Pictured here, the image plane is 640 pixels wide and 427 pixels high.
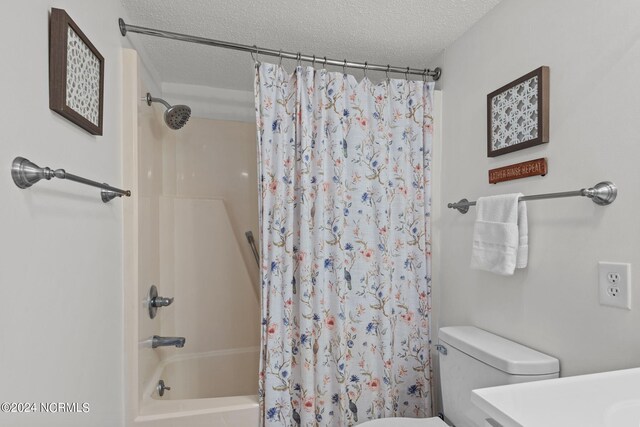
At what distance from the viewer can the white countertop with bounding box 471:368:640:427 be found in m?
0.68

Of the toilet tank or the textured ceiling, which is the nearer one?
the toilet tank

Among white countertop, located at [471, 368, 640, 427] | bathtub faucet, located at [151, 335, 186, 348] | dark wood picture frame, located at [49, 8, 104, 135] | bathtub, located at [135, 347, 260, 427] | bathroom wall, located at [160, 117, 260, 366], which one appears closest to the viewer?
white countertop, located at [471, 368, 640, 427]

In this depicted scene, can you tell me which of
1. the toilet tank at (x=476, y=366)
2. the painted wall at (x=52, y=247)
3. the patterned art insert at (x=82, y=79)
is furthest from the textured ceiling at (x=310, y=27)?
the toilet tank at (x=476, y=366)

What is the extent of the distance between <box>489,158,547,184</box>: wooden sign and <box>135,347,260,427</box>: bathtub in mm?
1502

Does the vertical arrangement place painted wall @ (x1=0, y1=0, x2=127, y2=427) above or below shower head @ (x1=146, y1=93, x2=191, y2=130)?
below

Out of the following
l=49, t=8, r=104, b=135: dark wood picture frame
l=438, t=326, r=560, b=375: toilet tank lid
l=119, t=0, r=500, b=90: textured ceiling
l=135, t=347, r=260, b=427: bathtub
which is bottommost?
l=135, t=347, r=260, b=427: bathtub

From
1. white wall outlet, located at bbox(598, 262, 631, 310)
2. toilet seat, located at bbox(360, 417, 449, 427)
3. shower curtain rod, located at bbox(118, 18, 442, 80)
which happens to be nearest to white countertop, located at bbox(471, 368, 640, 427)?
white wall outlet, located at bbox(598, 262, 631, 310)

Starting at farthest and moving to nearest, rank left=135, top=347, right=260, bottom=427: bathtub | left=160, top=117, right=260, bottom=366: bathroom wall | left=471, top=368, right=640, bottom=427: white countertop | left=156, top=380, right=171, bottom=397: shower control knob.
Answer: left=160, top=117, right=260, bottom=366: bathroom wall → left=156, top=380, right=171, bottom=397: shower control knob → left=135, top=347, right=260, bottom=427: bathtub → left=471, top=368, right=640, bottom=427: white countertop

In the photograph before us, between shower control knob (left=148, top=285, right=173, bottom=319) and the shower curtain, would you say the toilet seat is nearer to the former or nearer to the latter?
the shower curtain

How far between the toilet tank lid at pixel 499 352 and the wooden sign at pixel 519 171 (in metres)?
0.65

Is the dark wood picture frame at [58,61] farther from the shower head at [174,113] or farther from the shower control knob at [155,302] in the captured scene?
the shower control knob at [155,302]

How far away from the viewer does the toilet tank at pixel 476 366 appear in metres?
1.22

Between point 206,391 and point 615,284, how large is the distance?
2.28 m

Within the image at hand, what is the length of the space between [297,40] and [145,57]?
33.8 inches
